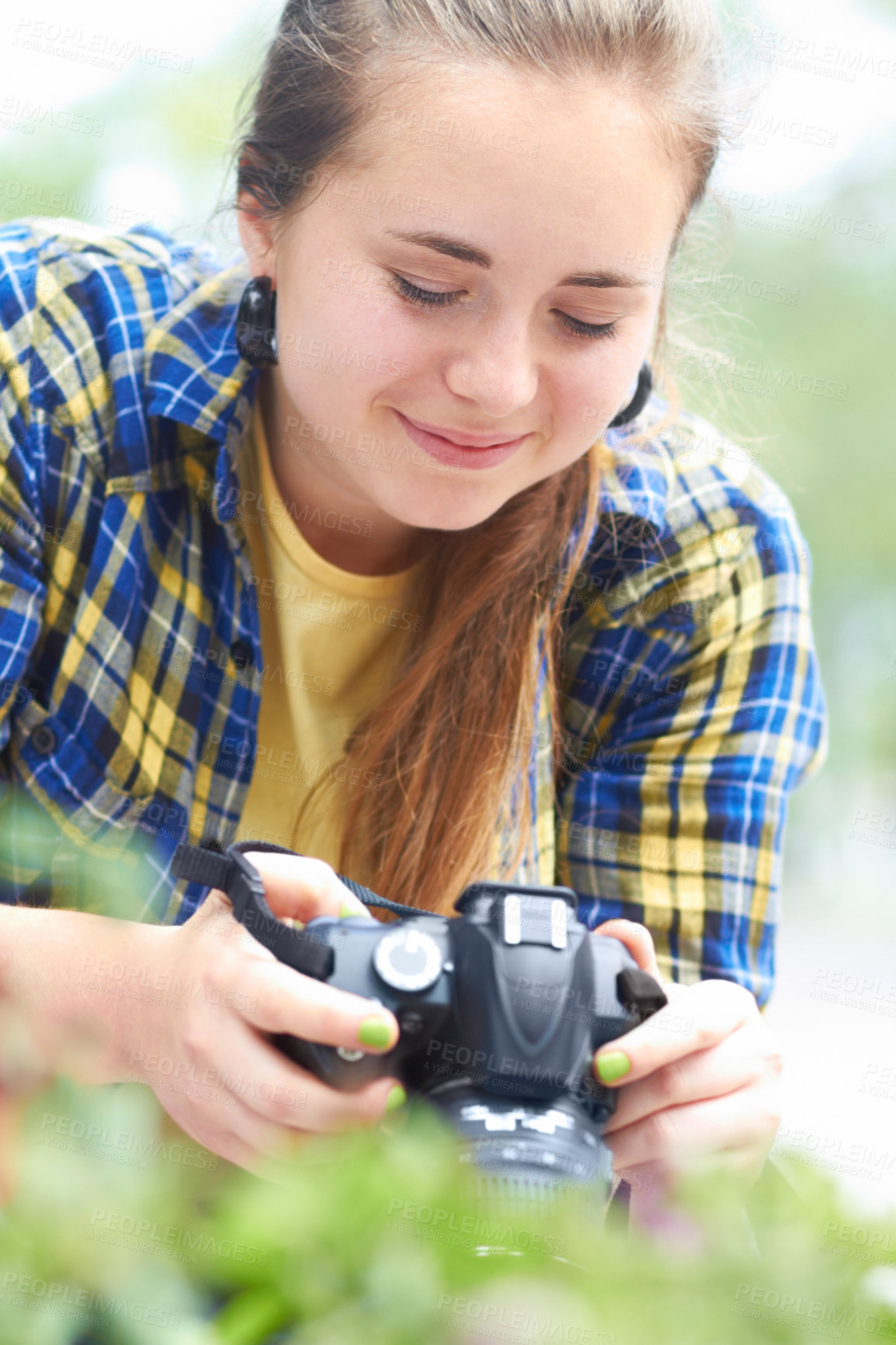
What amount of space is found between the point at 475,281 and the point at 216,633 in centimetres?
43

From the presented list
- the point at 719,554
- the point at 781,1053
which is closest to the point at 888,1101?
the point at 719,554

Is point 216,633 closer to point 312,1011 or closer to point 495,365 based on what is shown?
point 495,365

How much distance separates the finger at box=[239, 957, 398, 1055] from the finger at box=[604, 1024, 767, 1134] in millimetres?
195

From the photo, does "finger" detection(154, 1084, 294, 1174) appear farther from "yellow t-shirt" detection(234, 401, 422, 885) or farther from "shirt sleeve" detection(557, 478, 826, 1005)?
"shirt sleeve" detection(557, 478, 826, 1005)

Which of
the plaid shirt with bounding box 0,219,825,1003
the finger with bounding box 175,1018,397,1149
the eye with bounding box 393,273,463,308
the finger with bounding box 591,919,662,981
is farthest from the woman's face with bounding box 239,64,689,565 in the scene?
the finger with bounding box 175,1018,397,1149

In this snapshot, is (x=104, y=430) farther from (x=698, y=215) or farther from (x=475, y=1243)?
(x=475, y=1243)

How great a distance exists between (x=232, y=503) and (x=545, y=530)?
291mm

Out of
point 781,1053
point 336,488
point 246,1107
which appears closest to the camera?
point 246,1107

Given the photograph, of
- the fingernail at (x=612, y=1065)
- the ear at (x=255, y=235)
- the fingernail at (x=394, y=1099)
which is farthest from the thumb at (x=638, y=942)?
the ear at (x=255, y=235)

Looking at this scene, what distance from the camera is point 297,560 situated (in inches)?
46.1

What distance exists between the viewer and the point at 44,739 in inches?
42.0

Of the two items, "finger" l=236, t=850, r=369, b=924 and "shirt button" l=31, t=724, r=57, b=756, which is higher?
"shirt button" l=31, t=724, r=57, b=756

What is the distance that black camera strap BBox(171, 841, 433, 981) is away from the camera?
677 millimetres

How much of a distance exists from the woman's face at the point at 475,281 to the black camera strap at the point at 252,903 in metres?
0.37
